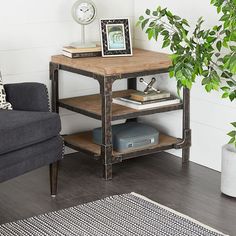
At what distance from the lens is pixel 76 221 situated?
10.3 feet

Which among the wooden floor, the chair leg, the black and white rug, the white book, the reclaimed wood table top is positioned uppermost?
the reclaimed wood table top

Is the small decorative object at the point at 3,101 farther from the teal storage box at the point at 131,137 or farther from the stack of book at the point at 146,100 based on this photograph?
the stack of book at the point at 146,100

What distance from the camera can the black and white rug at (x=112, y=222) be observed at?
9.86ft

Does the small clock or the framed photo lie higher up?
the small clock

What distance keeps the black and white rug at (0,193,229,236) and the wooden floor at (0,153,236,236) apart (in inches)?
3.6

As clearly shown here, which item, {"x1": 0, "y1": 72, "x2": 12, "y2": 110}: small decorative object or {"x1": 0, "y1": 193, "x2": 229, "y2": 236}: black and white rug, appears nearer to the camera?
{"x1": 0, "y1": 193, "x2": 229, "y2": 236}: black and white rug

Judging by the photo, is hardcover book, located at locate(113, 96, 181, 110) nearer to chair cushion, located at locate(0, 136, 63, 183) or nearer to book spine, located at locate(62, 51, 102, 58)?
book spine, located at locate(62, 51, 102, 58)

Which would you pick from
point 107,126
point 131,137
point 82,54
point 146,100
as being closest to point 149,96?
point 146,100

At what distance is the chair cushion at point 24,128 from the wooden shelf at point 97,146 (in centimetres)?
58

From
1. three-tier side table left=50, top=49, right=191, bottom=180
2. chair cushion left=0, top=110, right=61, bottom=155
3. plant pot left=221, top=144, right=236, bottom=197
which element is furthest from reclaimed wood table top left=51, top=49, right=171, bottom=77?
plant pot left=221, top=144, right=236, bottom=197

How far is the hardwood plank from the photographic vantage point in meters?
3.83

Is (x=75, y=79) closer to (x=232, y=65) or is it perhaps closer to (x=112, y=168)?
(x=112, y=168)

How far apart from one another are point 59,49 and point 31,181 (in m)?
0.93

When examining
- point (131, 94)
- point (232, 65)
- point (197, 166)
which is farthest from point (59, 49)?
point (232, 65)
